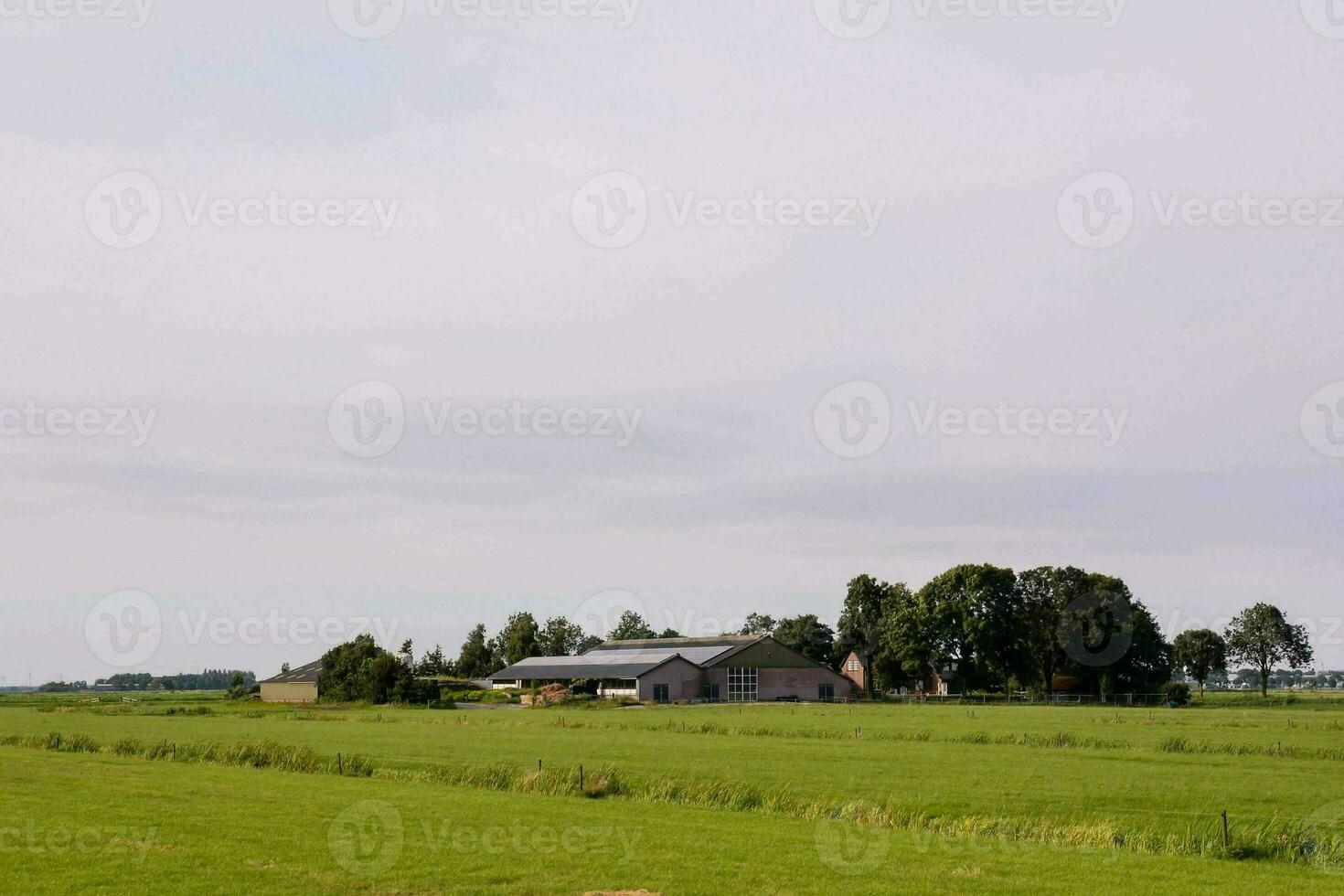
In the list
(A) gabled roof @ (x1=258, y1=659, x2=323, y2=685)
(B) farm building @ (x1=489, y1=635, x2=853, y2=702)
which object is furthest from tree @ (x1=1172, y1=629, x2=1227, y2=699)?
(A) gabled roof @ (x1=258, y1=659, x2=323, y2=685)

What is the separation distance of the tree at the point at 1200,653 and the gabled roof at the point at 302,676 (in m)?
114

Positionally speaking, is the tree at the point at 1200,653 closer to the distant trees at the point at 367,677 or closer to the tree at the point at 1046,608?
the tree at the point at 1046,608

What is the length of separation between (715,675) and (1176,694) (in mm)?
45366

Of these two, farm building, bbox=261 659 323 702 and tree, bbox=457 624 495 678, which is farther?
tree, bbox=457 624 495 678

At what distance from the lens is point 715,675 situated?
126 meters

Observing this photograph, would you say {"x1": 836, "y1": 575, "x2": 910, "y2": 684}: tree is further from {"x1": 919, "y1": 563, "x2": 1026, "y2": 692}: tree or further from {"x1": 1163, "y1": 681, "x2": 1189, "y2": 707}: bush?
{"x1": 1163, "y1": 681, "x2": 1189, "y2": 707}: bush

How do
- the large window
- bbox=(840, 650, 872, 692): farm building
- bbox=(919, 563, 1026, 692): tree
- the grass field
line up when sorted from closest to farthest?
the grass field, bbox=(919, 563, 1026, 692): tree, the large window, bbox=(840, 650, 872, 692): farm building

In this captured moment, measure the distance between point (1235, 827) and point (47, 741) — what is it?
50.6m

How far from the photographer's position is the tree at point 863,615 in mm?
141000

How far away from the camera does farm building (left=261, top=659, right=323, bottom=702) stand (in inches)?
4995

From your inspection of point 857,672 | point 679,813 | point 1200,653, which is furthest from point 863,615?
point 679,813

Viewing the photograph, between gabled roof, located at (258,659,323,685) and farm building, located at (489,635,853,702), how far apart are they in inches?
923

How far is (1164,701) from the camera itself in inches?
4513

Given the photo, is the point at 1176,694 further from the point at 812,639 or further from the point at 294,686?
the point at 294,686
